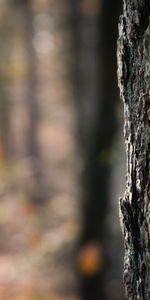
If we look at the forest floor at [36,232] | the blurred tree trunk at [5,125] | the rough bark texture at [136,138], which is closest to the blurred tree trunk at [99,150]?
the forest floor at [36,232]

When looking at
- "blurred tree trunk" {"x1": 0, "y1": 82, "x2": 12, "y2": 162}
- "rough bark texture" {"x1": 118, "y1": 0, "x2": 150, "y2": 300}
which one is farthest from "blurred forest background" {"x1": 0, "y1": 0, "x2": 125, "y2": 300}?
"rough bark texture" {"x1": 118, "y1": 0, "x2": 150, "y2": 300}

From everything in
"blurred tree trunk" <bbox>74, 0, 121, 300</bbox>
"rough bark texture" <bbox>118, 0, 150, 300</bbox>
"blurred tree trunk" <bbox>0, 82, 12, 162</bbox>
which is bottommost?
"blurred tree trunk" <bbox>0, 82, 12, 162</bbox>

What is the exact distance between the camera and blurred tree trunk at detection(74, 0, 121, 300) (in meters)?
5.89

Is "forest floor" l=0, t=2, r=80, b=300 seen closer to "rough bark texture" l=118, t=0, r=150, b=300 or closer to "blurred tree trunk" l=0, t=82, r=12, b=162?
"blurred tree trunk" l=0, t=82, r=12, b=162

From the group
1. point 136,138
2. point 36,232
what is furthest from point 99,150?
point 136,138

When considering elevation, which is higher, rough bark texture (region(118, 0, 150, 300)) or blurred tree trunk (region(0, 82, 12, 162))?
rough bark texture (region(118, 0, 150, 300))

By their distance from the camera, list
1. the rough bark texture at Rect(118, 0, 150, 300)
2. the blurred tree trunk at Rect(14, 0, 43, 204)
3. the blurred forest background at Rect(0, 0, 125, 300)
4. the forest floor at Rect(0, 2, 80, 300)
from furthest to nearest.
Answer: the blurred tree trunk at Rect(14, 0, 43, 204) → the forest floor at Rect(0, 2, 80, 300) → the blurred forest background at Rect(0, 0, 125, 300) → the rough bark texture at Rect(118, 0, 150, 300)

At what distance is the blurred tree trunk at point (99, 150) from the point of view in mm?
5891

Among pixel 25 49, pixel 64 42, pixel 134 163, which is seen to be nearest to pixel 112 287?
pixel 134 163

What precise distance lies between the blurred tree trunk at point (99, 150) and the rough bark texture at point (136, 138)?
393 centimetres

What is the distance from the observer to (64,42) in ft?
51.5

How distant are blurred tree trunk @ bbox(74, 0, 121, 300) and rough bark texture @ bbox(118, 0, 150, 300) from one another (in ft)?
12.9

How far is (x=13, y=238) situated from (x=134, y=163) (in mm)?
11123

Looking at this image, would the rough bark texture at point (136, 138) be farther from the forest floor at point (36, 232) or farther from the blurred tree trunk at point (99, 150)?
the forest floor at point (36, 232)
